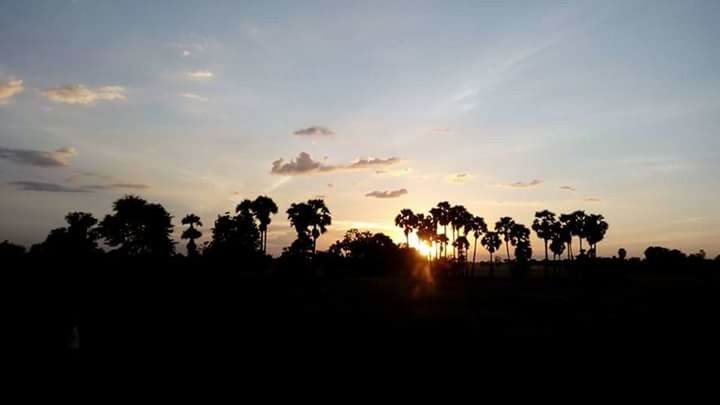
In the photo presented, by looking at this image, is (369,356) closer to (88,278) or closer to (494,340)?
(494,340)

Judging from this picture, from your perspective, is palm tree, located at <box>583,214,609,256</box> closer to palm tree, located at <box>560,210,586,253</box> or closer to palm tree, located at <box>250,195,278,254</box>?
palm tree, located at <box>560,210,586,253</box>

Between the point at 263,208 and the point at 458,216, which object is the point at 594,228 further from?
the point at 263,208

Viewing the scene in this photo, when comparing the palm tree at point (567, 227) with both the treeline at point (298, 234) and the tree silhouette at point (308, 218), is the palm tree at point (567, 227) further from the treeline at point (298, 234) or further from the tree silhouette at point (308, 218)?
the tree silhouette at point (308, 218)

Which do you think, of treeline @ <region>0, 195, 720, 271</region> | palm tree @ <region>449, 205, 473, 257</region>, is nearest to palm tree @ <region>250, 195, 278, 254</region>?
treeline @ <region>0, 195, 720, 271</region>

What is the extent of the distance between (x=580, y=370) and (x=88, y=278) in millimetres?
23325

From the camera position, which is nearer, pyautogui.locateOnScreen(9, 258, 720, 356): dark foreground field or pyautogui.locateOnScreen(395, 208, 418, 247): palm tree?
pyautogui.locateOnScreen(9, 258, 720, 356): dark foreground field

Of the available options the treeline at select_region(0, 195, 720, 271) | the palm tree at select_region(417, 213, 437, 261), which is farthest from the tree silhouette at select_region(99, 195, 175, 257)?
the palm tree at select_region(417, 213, 437, 261)

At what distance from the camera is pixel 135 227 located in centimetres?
6562

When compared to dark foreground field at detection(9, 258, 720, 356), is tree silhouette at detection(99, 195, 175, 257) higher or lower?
higher

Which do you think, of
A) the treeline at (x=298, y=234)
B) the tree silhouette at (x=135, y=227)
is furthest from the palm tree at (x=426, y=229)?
the tree silhouette at (x=135, y=227)

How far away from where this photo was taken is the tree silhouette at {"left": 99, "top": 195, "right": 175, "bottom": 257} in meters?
64.4

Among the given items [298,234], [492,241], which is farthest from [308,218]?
[492,241]

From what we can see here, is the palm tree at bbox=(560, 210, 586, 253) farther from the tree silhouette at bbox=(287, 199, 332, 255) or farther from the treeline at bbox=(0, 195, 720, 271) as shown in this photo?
the tree silhouette at bbox=(287, 199, 332, 255)

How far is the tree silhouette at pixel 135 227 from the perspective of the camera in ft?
211
